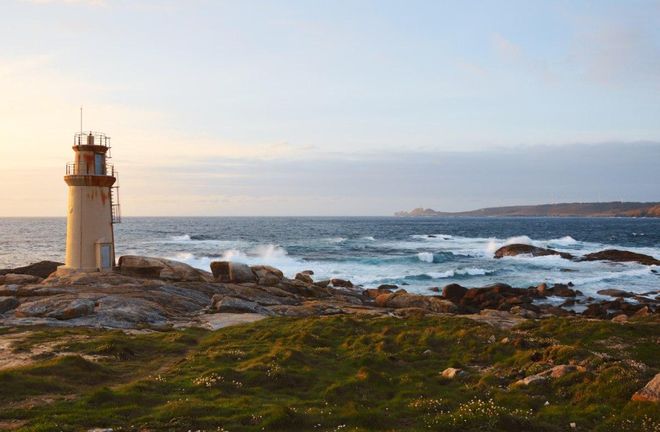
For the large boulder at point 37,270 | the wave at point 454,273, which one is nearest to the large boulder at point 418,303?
the wave at point 454,273

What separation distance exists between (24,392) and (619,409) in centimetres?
1659

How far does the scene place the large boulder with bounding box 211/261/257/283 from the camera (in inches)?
1800

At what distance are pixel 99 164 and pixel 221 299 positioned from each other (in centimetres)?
1427

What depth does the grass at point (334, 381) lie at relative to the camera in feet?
42.3

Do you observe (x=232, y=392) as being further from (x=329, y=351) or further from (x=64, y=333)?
(x=64, y=333)

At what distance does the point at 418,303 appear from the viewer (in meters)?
42.3

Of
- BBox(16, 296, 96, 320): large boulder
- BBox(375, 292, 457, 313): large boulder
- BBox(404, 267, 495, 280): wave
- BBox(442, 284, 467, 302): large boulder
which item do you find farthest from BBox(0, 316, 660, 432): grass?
BBox(404, 267, 495, 280): wave

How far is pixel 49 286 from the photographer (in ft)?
107

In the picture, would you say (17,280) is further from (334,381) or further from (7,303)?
A: (334,381)

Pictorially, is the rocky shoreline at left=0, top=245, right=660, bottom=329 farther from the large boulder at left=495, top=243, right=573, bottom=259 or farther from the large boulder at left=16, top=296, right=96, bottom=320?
the large boulder at left=495, top=243, right=573, bottom=259

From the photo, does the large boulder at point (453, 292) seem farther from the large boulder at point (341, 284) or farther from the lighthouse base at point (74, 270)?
the lighthouse base at point (74, 270)

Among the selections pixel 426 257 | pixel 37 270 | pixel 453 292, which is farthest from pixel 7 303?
pixel 426 257

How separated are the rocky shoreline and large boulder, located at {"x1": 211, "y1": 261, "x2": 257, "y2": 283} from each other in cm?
9

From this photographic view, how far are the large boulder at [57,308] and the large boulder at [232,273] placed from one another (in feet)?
56.9
